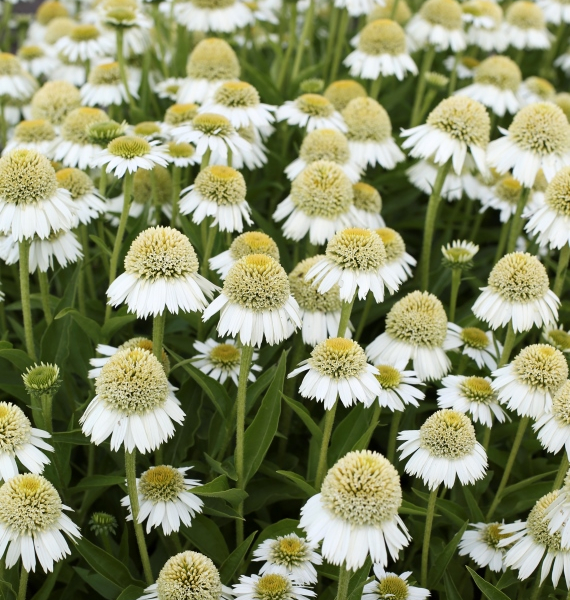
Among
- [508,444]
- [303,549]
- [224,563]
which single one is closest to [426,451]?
[303,549]

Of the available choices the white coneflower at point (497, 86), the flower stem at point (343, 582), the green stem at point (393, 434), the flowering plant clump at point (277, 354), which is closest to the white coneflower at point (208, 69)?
the flowering plant clump at point (277, 354)

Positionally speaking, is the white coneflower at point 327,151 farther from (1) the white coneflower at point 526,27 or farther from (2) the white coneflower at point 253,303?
(1) the white coneflower at point 526,27

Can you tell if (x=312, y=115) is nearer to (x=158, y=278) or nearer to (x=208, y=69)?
(x=208, y=69)

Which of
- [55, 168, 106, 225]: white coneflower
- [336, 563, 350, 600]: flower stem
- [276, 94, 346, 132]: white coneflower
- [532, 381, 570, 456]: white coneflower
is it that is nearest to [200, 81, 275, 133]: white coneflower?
[276, 94, 346, 132]: white coneflower

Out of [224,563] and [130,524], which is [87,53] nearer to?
[130,524]

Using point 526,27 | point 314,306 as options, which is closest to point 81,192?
point 314,306

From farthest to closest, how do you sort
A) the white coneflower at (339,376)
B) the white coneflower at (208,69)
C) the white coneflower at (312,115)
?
the white coneflower at (208,69)
the white coneflower at (312,115)
the white coneflower at (339,376)
